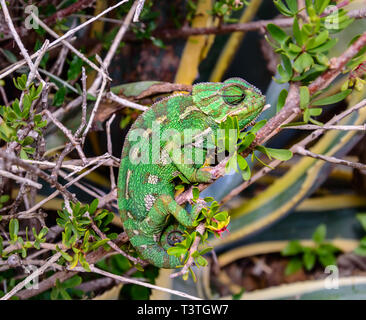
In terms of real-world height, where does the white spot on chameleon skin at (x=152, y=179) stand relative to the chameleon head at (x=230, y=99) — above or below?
below

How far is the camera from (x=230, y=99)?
3.43ft

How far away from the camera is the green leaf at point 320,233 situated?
6.03ft

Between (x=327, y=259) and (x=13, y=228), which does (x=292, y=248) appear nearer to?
(x=327, y=259)

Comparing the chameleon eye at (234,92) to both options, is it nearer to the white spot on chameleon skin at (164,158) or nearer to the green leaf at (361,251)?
the white spot on chameleon skin at (164,158)

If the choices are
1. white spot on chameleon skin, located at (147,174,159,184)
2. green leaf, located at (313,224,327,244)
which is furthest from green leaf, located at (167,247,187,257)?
green leaf, located at (313,224,327,244)

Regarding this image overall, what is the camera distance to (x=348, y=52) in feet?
2.52

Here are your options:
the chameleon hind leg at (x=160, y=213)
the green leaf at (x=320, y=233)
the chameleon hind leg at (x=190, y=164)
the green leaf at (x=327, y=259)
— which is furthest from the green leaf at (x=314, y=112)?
the green leaf at (x=327, y=259)

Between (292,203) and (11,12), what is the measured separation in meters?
1.15

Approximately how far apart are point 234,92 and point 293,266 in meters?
1.21

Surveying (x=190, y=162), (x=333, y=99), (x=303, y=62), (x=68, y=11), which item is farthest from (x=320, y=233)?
(x=68, y=11)

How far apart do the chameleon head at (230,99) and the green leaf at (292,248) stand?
40.0 inches

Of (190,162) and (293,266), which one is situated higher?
(190,162)
